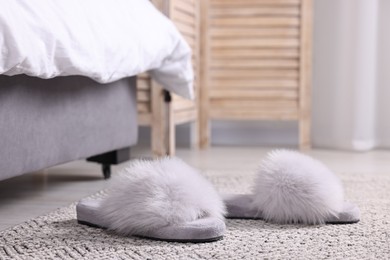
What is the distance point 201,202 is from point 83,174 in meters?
1.09

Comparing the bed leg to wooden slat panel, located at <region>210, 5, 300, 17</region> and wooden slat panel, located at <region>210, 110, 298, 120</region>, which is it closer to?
wooden slat panel, located at <region>210, 110, 298, 120</region>

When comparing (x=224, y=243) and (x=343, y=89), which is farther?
(x=343, y=89)

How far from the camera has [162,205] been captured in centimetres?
125

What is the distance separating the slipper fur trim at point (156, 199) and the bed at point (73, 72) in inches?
9.5

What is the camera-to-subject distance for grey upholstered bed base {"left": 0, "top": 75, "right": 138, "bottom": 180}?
1.41 m

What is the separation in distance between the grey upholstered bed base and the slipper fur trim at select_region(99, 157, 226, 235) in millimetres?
242

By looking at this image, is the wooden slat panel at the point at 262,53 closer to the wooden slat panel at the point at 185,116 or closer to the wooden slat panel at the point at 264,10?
the wooden slat panel at the point at 264,10

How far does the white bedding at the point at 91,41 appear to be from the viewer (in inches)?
49.9

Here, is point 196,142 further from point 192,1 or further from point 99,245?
point 99,245

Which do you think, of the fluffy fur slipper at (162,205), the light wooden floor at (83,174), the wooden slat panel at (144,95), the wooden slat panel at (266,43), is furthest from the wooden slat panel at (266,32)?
the fluffy fur slipper at (162,205)

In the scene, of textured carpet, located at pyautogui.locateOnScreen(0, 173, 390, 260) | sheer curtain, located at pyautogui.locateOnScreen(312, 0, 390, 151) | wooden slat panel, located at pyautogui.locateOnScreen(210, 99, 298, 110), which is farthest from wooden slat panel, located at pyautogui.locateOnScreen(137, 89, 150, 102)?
textured carpet, located at pyautogui.locateOnScreen(0, 173, 390, 260)

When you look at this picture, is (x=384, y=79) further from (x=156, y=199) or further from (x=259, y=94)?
(x=156, y=199)

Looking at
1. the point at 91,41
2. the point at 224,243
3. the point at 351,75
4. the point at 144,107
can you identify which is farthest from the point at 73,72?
the point at 351,75

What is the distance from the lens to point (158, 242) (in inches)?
48.7
